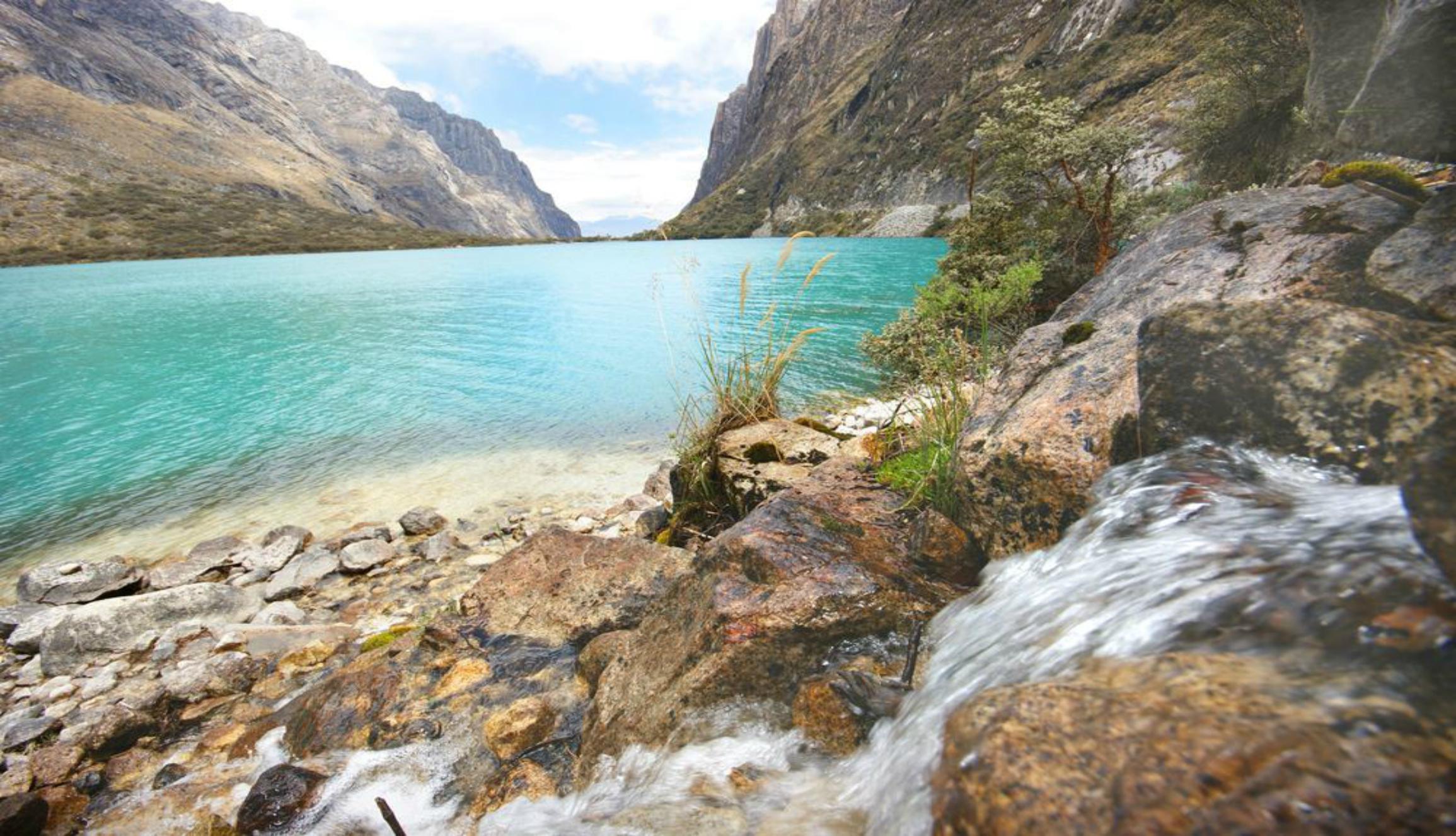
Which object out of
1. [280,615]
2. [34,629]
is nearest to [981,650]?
[280,615]

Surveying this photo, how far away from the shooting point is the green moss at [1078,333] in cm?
477

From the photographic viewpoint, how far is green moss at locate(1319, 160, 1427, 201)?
4.39 metres

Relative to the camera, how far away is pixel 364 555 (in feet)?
28.2

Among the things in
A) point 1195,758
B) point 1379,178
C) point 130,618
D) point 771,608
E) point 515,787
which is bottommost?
point 130,618

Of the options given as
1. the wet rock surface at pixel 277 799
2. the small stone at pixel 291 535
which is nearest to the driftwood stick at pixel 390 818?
the wet rock surface at pixel 277 799

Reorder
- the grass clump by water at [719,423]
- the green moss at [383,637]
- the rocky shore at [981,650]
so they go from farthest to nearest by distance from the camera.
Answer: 1. the grass clump by water at [719,423]
2. the green moss at [383,637]
3. the rocky shore at [981,650]

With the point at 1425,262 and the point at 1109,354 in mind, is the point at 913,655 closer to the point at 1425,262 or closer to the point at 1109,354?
the point at 1109,354

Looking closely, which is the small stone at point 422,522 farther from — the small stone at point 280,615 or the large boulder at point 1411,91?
the large boulder at point 1411,91

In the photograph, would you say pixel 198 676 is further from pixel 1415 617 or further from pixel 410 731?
pixel 1415 617

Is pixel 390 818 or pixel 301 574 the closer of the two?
pixel 390 818

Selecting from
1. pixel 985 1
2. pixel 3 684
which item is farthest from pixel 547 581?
pixel 985 1

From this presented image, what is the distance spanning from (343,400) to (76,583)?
34.7 ft

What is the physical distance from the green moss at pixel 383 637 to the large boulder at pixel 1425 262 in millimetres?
7756

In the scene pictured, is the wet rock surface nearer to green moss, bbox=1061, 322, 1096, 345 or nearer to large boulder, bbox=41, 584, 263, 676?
large boulder, bbox=41, 584, 263, 676
